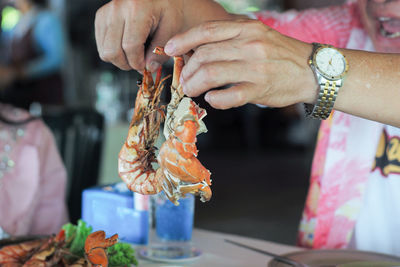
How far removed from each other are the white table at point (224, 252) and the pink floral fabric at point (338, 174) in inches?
6.2

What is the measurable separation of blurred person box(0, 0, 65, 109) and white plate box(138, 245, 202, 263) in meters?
2.41

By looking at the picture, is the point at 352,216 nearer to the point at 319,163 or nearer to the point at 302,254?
the point at 319,163

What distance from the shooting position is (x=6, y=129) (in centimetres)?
149

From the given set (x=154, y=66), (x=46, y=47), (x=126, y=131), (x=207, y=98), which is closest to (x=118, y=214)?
(x=154, y=66)

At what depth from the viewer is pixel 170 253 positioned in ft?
3.49

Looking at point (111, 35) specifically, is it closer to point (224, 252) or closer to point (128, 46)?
point (128, 46)

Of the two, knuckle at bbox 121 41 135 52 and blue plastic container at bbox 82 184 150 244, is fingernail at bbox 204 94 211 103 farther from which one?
blue plastic container at bbox 82 184 150 244

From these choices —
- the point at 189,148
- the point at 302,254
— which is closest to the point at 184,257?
the point at 302,254

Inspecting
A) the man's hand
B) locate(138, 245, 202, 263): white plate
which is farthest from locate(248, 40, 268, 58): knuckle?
locate(138, 245, 202, 263): white plate

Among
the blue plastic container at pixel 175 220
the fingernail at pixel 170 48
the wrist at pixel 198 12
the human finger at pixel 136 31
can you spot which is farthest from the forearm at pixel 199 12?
the blue plastic container at pixel 175 220

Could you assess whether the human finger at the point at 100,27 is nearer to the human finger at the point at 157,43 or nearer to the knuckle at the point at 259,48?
the human finger at the point at 157,43

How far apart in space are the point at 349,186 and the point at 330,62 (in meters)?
0.59

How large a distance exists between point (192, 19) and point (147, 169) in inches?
13.6

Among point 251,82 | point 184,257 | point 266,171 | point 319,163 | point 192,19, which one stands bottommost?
point 266,171
